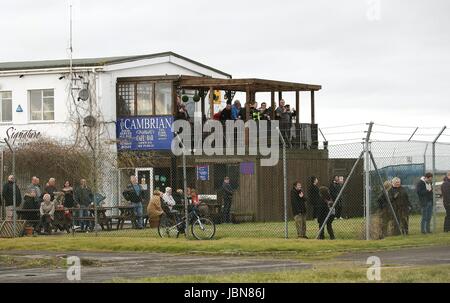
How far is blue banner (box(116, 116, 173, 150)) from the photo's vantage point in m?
45.5

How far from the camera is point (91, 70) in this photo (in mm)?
46344

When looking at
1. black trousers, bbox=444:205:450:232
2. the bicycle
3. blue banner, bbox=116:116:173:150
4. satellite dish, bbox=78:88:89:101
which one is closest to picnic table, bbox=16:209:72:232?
the bicycle

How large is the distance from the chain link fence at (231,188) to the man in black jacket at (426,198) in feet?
0.61

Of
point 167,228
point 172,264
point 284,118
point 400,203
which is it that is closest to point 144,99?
point 284,118

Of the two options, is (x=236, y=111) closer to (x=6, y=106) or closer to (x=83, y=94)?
(x=83, y=94)

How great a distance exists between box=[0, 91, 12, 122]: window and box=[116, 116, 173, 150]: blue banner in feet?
17.1

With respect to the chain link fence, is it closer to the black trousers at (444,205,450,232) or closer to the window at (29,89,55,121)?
the black trousers at (444,205,450,232)

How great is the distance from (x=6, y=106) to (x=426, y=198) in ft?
80.2

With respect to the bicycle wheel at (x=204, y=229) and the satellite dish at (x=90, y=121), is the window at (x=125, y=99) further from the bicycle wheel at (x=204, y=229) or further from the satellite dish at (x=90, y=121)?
the bicycle wheel at (x=204, y=229)

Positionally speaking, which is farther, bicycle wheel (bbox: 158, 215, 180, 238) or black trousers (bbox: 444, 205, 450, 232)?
bicycle wheel (bbox: 158, 215, 180, 238)

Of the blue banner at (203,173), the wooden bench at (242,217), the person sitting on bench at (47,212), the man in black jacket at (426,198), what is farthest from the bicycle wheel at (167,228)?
the blue banner at (203,173)

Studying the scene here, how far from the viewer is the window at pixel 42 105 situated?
47969 millimetres
